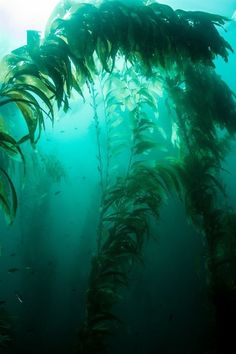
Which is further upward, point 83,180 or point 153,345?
point 83,180

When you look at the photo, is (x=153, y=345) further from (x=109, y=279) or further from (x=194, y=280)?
(x=109, y=279)

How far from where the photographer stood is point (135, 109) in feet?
11.0

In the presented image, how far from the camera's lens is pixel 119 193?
9.98 feet

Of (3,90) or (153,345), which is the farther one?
(153,345)

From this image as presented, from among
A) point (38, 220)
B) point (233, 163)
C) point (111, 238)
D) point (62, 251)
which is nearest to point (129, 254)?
point (111, 238)

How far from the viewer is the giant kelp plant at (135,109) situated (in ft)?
4.18

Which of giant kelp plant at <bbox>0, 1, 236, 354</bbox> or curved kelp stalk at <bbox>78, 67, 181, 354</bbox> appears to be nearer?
giant kelp plant at <bbox>0, 1, 236, 354</bbox>

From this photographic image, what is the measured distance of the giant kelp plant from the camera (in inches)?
50.2

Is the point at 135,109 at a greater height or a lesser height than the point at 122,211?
greater

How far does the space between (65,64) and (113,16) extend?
36 cm

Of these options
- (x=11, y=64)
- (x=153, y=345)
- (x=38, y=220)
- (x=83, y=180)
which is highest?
(x=83, y=180)

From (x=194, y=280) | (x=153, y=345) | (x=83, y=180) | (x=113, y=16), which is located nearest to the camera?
(x=113, y=16)

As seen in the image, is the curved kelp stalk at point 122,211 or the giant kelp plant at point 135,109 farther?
the curved kelp stalk at point 122,211

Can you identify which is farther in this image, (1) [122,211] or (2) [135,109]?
(2) [135,109]
